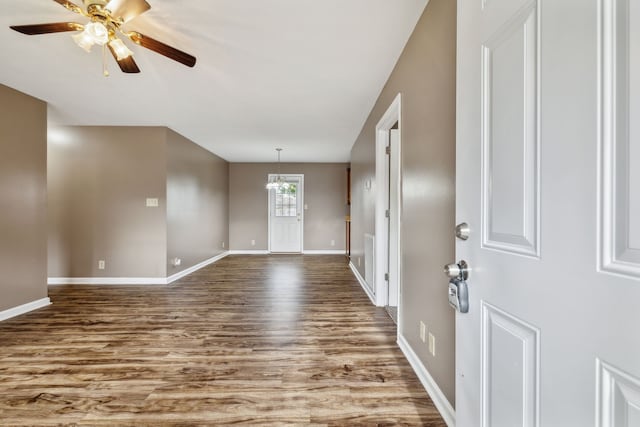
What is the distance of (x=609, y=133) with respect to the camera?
48 centimetres

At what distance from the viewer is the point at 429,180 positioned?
1.75 m

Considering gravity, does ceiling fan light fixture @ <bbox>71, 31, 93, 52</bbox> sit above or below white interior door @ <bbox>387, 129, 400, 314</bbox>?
above

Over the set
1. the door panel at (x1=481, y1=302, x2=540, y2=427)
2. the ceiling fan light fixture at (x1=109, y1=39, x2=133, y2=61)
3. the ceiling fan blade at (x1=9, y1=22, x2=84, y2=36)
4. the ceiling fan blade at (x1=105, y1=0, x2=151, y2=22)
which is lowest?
the door panel at (x1=481, y1=302, x2=540, y2=427)

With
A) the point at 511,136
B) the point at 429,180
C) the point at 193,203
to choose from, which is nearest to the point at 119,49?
the point at 429,180

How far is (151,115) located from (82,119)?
43.0 inches

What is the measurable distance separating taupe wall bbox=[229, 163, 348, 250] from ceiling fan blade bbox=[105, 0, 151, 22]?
592 centimetres

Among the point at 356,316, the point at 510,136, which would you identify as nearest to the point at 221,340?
the point at 356,316

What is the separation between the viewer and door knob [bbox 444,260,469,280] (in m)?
0.87

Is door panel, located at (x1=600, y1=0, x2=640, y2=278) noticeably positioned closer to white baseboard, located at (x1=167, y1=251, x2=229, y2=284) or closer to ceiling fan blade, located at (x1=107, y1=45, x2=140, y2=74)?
ceiling fan blade, located at (x1=107, y1=45, x2=140, y2=74)

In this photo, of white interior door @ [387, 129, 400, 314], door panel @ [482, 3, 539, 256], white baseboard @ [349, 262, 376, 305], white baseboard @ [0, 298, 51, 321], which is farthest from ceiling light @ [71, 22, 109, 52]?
white baseboard @ [349, 262, 376, 305]

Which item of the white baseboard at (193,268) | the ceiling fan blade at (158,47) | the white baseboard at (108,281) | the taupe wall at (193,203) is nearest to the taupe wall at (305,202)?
the taupe wall at (193,203)

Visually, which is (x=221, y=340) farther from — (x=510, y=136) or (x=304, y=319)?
(x=510, y=136)

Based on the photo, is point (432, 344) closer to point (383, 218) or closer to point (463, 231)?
point (463, 231)

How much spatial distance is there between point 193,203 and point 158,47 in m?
3.82
